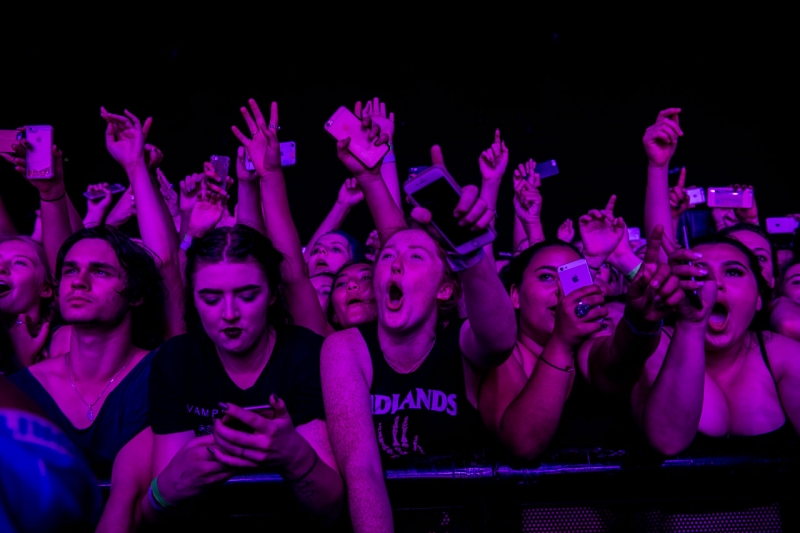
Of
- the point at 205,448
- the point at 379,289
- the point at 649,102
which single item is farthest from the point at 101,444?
the point at 649,102

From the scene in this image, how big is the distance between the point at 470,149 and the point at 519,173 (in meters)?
1.83

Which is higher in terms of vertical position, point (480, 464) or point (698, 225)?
point (698, 225)

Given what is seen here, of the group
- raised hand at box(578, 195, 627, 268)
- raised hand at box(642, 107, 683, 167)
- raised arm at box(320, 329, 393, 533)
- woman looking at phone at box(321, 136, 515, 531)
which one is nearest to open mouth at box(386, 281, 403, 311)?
woman looking at phone at box(321, 136, 515, 531)

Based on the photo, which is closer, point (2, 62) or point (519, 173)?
point (519, 173)

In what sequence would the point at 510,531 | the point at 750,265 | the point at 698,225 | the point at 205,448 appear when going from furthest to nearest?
the point at 698,225
the point at 750,265
the point at 205,448
the point at 510,531

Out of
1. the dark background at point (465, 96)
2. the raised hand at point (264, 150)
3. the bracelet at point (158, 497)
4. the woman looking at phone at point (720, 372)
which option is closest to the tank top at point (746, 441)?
the woman looking at phone at point (720, 372)

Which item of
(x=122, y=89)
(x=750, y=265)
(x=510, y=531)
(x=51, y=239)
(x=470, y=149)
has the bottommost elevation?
(x=510, y=531)

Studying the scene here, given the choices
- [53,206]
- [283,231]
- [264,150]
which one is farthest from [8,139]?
[283,231]

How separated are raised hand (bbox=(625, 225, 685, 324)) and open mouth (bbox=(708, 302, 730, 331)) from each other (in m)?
0.48

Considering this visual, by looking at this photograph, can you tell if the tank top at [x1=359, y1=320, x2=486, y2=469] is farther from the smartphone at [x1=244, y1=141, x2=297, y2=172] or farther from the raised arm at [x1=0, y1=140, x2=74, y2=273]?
the raised arm at [x1=0, y1=140, x2=74, y2=273]

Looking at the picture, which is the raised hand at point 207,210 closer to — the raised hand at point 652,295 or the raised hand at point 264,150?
the raised hand at point 264,150

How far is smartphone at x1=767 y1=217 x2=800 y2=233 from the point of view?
459 centimetres

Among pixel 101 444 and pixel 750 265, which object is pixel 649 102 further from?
pixel 101 444

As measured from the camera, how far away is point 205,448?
1.44 m
